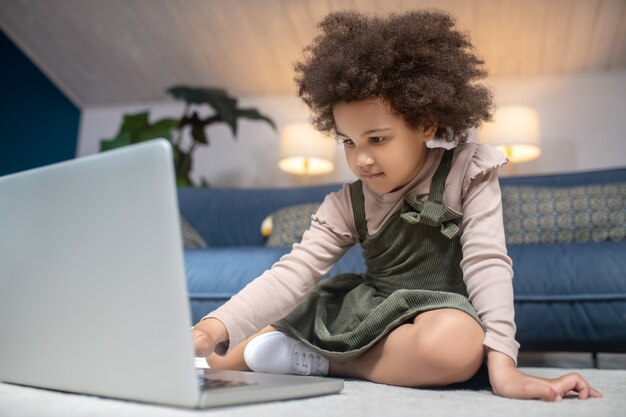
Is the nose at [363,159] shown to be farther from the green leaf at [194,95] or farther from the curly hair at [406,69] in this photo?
the green leaf at [194,95]

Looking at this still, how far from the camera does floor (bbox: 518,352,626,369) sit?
154 cm

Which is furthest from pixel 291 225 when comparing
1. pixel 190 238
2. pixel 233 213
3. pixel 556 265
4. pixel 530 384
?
pixel 530 384

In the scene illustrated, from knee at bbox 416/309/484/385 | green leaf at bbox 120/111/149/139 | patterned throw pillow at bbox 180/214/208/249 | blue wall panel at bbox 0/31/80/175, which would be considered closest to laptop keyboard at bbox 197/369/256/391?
knee at bbox 416/309/484/385

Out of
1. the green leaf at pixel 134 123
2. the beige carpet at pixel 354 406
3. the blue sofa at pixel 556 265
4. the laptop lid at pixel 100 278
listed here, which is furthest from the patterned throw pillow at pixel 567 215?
the green leaf at pixel 134 123

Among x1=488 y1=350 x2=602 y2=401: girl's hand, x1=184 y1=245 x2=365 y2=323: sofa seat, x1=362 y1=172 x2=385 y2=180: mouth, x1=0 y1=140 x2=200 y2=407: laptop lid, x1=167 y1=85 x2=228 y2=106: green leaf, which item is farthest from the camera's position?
x1=167 y1=85 x2=228 y2=106: green leaf

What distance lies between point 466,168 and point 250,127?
2721 millimetres

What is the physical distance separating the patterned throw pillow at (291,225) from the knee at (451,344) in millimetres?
1068

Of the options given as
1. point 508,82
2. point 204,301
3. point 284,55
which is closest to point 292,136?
point 284,55

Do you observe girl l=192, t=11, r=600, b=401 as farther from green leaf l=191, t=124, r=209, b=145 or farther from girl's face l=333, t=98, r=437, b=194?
green leaf l=191, t=124, r=209, b=145

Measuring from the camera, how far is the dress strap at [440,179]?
3.04ft

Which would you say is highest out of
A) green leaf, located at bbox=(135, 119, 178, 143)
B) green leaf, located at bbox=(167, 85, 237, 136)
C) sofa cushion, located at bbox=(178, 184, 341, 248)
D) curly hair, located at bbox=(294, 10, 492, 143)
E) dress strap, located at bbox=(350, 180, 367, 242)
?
green leaf, located at bbox=(167, 85, 237, 136)

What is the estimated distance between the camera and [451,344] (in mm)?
776

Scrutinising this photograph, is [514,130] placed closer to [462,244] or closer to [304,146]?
[304,146]

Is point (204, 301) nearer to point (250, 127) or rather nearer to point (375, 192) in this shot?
point (375, 192)
